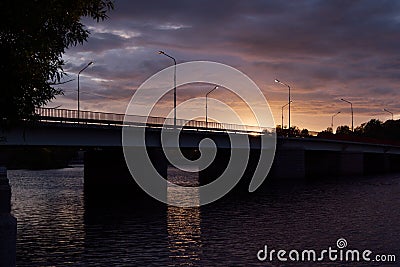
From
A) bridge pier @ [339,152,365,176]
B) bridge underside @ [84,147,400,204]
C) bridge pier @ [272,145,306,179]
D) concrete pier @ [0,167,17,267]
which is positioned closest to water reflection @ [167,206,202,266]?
concrete pier @ [0,167,17,267]

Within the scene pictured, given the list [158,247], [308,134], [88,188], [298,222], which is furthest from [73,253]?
[308,134]

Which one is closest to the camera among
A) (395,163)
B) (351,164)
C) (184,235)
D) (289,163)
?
(184,235)

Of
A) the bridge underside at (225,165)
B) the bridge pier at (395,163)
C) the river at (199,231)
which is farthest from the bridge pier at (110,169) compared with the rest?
the bridge pier at (395,163)

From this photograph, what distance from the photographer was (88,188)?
86312 millimetres

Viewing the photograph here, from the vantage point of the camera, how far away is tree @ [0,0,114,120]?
1552cm

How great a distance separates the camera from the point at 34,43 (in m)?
16.3

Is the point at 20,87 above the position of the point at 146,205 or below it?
above

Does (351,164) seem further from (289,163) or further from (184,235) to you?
(184,235)

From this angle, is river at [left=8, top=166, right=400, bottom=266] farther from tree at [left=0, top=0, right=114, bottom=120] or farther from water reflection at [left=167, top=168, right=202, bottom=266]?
tree at [left=0, top=0, right=114, bottom=120]

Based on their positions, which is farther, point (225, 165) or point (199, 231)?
point (225, 165)

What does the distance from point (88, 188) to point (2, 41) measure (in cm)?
7193

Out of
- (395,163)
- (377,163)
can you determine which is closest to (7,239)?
(377,163)

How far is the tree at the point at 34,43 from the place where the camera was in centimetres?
1552

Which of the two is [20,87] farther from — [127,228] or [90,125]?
[90,125]
